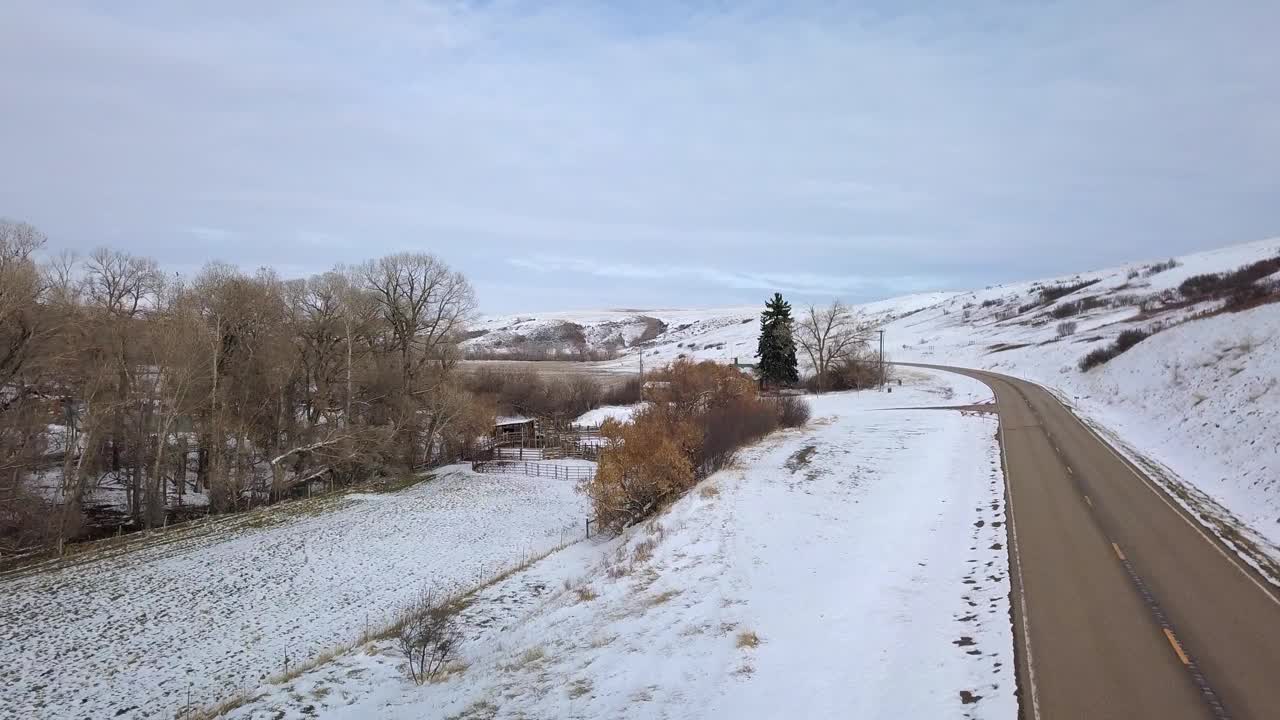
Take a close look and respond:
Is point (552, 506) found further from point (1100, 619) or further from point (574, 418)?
point (574, 418)

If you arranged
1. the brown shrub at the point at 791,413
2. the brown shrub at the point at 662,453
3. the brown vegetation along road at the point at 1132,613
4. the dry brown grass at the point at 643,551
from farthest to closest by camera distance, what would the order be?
the brown shrub at the point at 791,413
the brown shrub at the point at 662,453
the dry brown grass at the point at 643,551
the brown vegetation along road at the point at 1132,613

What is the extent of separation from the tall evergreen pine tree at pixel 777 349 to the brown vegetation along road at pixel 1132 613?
1590 inches

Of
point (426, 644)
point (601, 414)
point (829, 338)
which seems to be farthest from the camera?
point (829, 338)

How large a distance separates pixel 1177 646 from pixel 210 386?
40.2m

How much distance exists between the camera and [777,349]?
201 feet

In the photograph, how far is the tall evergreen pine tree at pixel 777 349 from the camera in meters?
61.2

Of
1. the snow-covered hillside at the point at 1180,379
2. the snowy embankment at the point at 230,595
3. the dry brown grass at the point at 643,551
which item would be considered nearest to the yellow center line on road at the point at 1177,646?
the snow-covered hillside at the point at 1180,379

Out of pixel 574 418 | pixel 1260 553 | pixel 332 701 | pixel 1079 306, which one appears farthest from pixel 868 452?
pixel 1079 306

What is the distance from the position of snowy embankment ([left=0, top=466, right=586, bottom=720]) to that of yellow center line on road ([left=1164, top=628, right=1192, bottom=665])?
18.1m

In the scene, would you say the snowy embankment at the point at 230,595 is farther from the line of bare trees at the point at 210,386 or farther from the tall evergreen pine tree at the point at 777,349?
the tall evergreen pine tree at the point at 777,349

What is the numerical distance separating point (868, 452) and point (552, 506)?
16.2 metres

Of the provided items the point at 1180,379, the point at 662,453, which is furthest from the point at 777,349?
the point at 662,453

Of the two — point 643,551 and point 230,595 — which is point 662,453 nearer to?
point 643,551

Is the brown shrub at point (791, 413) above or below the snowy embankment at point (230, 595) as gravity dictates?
above
